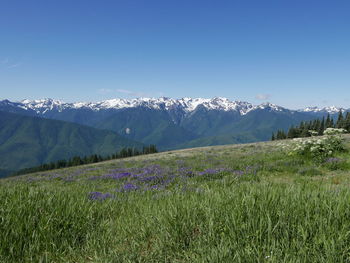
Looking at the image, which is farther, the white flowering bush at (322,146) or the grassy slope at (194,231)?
the white flowering bush at (322,146)

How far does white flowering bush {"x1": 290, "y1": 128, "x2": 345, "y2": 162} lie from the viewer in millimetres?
12500

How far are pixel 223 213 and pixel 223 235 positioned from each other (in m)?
0.49

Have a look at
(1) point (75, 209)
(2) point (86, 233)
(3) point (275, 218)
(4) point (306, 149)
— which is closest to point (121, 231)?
(2) point (86, 233)

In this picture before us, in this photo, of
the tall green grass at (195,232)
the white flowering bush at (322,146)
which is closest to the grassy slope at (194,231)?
the tall green grass at (195,232)

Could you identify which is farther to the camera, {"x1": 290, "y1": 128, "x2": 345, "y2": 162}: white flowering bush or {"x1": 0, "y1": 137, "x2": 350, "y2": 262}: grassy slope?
{"x1": 290, "y1": 128, "x2": 345, "y2": 162}: white flowering bush

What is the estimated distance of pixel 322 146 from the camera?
13.0 m

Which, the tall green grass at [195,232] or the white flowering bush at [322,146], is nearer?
the tall green grass at [195,232]

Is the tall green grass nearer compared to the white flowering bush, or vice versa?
the tall green grass

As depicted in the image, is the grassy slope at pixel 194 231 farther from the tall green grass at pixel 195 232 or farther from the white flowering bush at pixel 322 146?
the white flowering bush at pixel 322 146

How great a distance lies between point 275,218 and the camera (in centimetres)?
268

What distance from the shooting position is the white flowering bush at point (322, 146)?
12.5 meters

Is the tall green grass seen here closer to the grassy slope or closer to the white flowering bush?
the grassy slope

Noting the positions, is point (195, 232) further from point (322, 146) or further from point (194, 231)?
point (322, 146)

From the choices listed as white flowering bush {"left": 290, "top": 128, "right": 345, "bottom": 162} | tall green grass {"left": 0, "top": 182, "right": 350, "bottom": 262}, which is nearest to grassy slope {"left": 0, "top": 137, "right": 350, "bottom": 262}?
tall green grass {"left": 0, "top": 182, "right": 350, "bottom": 262}
